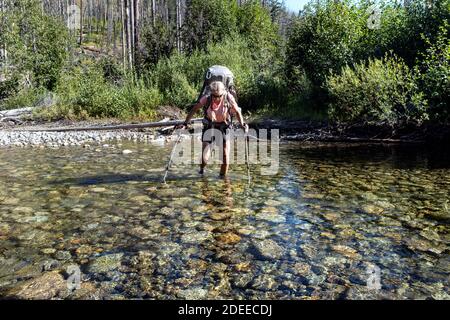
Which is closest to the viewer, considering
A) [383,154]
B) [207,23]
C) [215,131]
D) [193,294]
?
[193,294]

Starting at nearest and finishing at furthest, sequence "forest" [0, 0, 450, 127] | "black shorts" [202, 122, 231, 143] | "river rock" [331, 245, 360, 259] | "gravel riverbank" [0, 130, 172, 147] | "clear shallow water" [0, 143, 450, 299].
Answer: "clear shallow water" [0, 143, 450, 299], "river rock" [331, 245, 360, 259], "black shorts" [202, 122, 231, 143], "forest" [0, 0, 450, 127], "gravel riverbank" [0, 130, 172, 147]

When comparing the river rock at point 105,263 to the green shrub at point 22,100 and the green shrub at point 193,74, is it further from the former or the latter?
the green shrub at point 22,100

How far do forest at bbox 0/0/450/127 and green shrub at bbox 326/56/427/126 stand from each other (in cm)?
4

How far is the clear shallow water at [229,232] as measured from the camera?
13.4 ft

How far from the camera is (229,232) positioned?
18.1 ft

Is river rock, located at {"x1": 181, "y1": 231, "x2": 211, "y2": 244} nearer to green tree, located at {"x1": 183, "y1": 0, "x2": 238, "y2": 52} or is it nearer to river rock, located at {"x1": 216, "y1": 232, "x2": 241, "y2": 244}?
river rock, located at {"x1": 216, "y1": 232, "x2": 241, "y2": 244}

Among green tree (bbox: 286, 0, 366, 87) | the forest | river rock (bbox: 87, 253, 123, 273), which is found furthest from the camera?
green tree (bbox: 286, 0, 366, 87)

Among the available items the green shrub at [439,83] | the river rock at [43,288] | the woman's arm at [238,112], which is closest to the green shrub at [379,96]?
the green shrub at [439,83]

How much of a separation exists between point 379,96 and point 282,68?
26.3ft

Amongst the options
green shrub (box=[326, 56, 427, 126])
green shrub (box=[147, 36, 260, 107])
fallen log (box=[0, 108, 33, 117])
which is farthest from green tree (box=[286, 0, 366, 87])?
fallen log (box=[0, 108, 33, 117])

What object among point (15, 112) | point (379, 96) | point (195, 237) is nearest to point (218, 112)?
point (195, 237)

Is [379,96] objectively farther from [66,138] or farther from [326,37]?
[66,138]

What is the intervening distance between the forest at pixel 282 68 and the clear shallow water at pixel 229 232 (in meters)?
3.84

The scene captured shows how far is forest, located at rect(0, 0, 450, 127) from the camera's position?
12523mm
